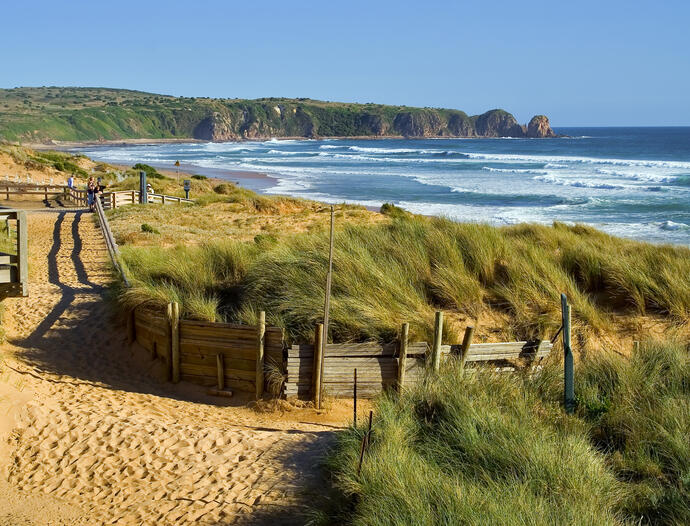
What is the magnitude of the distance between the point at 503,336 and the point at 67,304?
837 centimetres

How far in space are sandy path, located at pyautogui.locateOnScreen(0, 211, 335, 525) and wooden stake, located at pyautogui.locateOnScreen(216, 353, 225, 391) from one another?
0.33 metres

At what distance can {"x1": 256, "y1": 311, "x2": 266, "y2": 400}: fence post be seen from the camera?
34.4ft

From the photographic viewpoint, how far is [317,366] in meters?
10.3

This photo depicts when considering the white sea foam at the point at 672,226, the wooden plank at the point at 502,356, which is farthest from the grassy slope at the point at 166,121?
the wooden plank at the point at 502,356

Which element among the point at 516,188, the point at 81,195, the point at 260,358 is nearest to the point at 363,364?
the point at 260,358

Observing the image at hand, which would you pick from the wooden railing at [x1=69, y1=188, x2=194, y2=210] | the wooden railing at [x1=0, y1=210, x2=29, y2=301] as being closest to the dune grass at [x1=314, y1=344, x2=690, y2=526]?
the wooden railing at [x1=0, y1=210, x2=29, y2=301]

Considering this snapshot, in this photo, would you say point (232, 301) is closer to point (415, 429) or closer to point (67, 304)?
point (67, 304)

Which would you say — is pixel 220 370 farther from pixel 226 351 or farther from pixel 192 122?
pixel 192 122

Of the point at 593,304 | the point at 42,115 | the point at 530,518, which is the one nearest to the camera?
the point at 530,518

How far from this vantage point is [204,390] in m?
11.1

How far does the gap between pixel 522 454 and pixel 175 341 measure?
6314mm

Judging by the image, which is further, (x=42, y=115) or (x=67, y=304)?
(x=42, y=115)

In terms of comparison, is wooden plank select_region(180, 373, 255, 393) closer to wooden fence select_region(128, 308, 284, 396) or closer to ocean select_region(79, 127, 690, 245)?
wooden fence select_region(128, 308, 284, 396)

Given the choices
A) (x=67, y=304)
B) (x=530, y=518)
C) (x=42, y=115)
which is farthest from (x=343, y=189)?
(x=42, y=115)
